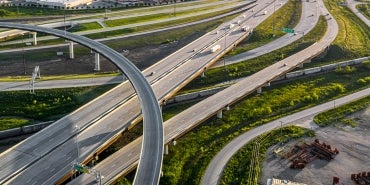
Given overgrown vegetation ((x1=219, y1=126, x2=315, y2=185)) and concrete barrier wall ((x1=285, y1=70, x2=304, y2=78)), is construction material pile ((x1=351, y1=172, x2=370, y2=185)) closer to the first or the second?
overgrown vegetation ((x1=219, y1=126, x2=315, y2=185))

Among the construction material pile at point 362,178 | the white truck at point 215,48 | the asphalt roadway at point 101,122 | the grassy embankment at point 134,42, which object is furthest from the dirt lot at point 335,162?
the grassy embankment at point 134,42

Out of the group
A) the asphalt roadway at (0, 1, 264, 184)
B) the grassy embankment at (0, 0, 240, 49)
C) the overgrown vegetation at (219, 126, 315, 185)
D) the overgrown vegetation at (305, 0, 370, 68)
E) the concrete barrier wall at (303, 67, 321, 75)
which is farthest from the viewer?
the grassy embankment at (0, 0, 240, 49)

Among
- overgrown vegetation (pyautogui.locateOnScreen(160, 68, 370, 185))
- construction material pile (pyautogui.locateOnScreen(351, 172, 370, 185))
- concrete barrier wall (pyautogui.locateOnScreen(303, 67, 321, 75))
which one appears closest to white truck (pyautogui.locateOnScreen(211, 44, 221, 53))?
overgrown vegetation (pyautogui.locateOnScreen(160, 68, 370, 185))

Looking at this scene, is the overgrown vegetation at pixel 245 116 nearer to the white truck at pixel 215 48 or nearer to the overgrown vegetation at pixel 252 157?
the overgrown vegetation at pixel 252 157

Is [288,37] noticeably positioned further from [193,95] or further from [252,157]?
[252,157]

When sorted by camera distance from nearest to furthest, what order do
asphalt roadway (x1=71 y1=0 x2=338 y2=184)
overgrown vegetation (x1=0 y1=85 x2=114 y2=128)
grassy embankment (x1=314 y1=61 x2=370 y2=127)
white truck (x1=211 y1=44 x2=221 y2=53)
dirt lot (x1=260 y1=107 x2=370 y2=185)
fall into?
asphalt roadway (x1=71 y1=0 x2=338 y2=184), dirt lot (x1=260 y1=107 x2=370 y2=185), grassy embankment (x1=314 y1=61 x2=370 y2=127), overgrown vegetation (x1=0 y1=85 x2=114 y2=128), white truck (x1=211 y1=44 x2=221 y2=53)

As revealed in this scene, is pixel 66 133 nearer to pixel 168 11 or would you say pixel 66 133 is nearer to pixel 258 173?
pixel 258 173

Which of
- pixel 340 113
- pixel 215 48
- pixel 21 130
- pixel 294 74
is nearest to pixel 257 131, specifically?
pixel 340 113
